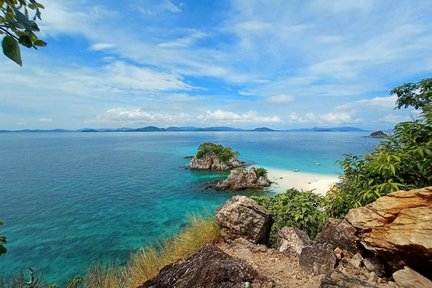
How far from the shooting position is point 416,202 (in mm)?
3791

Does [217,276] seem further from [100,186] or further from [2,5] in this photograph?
[100,186]

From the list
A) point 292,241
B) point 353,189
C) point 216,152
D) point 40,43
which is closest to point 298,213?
point 292,241

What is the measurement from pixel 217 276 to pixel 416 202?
130 inches

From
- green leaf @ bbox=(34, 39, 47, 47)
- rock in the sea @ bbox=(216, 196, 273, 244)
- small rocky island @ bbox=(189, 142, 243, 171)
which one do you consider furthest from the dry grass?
small rocky island @ bbox=(189, 142, 243, 171)

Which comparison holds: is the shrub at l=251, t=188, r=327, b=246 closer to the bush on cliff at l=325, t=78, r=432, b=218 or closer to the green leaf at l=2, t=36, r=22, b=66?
the bush on cliff at l=325, t=78, r=432, b=218

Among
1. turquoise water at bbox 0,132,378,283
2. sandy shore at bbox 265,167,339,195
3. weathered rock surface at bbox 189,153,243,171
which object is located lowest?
→ sandy shore at bbox 265,167,339,195

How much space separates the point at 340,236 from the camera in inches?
205

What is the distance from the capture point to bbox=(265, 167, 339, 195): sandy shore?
124 ft

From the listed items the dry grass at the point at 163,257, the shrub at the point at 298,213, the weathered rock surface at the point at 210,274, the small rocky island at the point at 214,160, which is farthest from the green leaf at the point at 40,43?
the small rocky island at the point at 214,160

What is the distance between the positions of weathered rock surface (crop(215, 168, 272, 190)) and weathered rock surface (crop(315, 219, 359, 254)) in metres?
32.6

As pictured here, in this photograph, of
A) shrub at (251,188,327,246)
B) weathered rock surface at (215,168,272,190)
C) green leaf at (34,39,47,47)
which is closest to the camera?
green leaf at (34,39,47,47)

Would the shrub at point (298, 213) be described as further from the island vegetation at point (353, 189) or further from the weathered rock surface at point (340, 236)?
the weathered rock surface at point (340, 236)

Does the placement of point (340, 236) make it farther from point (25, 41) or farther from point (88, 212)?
point (88, 212)

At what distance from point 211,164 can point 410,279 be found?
51040 millimetres
